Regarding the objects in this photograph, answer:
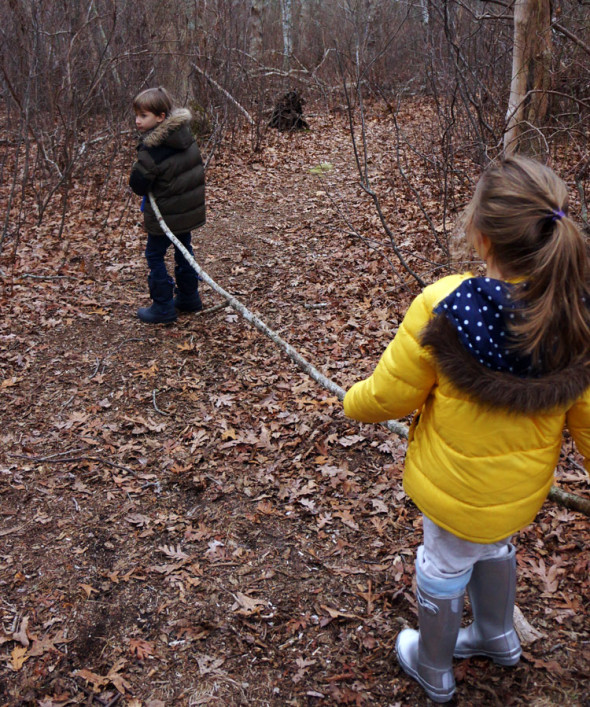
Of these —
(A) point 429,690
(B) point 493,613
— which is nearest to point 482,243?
(B) point 493,613

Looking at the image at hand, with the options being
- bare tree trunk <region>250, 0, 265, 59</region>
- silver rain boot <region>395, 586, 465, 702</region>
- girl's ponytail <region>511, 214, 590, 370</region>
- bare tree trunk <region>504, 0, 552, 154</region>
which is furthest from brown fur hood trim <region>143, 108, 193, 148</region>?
bare tree trunk <region>250, 0, 265, 59</region>

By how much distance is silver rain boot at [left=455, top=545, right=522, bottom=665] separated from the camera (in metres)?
2.11

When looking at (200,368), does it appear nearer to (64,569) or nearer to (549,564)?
(64,569)

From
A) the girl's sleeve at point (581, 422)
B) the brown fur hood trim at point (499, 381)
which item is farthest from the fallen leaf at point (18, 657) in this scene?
the girl's sleeve at point (581, 422)

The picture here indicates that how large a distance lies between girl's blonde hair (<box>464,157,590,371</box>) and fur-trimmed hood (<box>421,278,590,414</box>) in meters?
0.04

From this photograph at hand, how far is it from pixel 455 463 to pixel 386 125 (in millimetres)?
12180

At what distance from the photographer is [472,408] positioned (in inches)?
66.2

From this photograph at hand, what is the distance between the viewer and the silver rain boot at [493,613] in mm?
2109

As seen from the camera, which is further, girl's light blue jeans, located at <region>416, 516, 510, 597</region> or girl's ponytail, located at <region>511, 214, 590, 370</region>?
girl's light blue jeans, located at <region>416, 516, 510, 597</region>

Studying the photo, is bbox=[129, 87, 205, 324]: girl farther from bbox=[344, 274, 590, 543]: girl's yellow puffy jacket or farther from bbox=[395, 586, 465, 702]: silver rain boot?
bbox=[395, 586, 465, 702]: silver rain boot

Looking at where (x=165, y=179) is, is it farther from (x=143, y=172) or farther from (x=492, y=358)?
(x=492, y=358)

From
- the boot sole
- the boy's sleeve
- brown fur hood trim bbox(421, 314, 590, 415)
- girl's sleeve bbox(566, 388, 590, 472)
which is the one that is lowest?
the boot sole

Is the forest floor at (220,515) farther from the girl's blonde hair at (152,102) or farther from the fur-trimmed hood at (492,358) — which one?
the girl's blonde hair at (152,102)

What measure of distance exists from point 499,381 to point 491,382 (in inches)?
0.8
